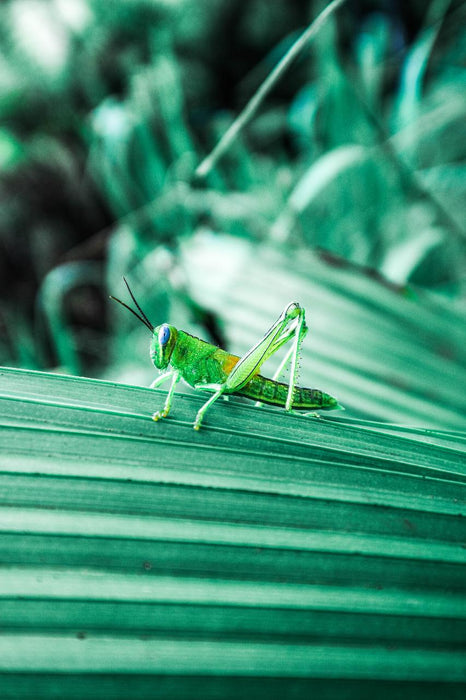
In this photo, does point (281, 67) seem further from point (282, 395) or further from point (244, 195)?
point (244, 195)

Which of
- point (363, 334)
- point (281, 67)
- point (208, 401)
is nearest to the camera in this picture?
point (208, 401)

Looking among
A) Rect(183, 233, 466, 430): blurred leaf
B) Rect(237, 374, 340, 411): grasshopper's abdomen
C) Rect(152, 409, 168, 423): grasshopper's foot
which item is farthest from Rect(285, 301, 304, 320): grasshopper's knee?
Rect(152, 409, 168, 423): grasshopper's foot

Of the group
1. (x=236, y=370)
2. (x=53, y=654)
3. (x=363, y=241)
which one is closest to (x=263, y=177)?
(x=363, y=241)

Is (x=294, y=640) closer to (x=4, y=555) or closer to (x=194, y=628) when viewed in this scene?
(x=194, y=628)

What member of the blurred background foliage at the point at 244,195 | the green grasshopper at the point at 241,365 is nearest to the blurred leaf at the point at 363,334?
the blurred background foliage at the point at 244,195

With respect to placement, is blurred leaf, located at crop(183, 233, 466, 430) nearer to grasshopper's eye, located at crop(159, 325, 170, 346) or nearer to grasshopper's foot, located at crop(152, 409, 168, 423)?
grasshopper's eye, located at crop(159, 325, 170, 346)

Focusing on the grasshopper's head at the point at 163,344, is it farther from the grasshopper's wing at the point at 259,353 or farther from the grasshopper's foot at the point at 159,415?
the grasshopper's foot at the point at 159,415

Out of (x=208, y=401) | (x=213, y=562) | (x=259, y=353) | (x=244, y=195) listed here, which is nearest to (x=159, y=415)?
(x=208, y=401)
